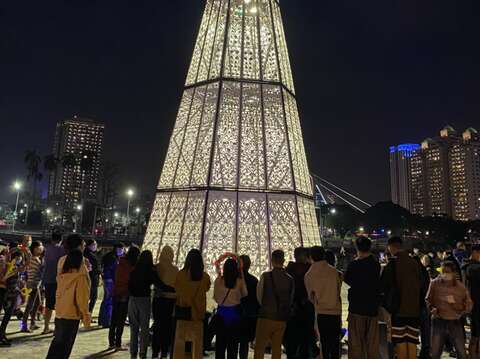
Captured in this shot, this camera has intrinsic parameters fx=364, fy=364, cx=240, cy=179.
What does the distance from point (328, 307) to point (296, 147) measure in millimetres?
5840

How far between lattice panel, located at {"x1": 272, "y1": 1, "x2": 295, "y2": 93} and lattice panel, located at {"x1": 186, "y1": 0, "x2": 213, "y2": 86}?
1826mm

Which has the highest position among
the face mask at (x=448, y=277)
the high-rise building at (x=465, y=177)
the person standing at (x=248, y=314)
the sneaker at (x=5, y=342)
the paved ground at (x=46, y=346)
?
the high-rise building at (x=465, y=177)

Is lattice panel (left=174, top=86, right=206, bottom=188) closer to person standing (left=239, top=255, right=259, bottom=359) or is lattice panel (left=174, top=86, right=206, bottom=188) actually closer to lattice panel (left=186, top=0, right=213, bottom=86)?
lattice panel (left=186, top=0, right=213, bottom=86)

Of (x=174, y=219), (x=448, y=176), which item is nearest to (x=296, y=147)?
(x=174, y=219)

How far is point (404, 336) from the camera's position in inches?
175

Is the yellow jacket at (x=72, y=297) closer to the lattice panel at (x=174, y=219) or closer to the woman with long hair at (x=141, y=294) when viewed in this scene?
the woman with long hair at (x=141, y=294)

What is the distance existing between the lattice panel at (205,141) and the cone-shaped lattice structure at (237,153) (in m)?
0.03

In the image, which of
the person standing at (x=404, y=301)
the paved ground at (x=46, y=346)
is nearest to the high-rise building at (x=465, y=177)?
the person standing at (x=404, y=301)

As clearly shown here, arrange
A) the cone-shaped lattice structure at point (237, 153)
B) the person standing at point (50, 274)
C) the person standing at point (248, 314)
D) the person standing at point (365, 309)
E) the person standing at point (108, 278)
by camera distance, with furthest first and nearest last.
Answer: the cone-shaped lattice structure at point (237, 153) → the person standing at point (108, 278) → the person standing at point (50, 274) → the person standing at point (248, 314) → the person standing at point (365, 309)

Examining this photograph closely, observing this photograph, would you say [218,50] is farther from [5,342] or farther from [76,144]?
[76,144]

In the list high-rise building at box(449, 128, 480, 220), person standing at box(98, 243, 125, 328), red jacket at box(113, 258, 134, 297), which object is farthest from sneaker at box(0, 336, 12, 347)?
high-rise building at box(449, 128, 480, 220)

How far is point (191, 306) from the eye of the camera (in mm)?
4336

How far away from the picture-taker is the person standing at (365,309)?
4316 millimetres

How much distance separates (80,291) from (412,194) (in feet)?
382
